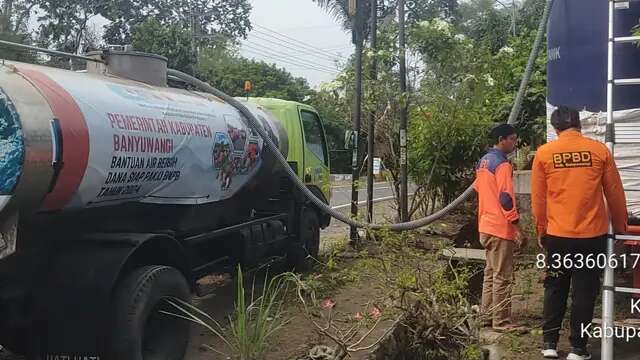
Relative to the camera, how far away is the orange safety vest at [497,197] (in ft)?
17.8

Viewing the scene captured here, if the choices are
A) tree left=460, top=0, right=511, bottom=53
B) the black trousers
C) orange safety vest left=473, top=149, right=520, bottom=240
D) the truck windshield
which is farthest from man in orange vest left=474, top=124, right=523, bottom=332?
tree left=460, top=0, right=511, bottom=53

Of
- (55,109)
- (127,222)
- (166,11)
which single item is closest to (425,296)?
(127,222)

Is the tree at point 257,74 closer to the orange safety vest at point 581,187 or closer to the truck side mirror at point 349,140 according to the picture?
the truck side mirror at point 349,140

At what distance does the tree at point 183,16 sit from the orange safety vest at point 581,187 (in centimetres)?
2755

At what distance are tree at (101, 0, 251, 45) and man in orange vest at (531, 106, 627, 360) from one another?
27494 millimetres

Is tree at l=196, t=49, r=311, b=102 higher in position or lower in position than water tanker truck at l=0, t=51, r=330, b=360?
higher

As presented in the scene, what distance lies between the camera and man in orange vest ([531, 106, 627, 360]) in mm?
4520

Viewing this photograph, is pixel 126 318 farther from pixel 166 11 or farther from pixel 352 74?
pixel 166 11

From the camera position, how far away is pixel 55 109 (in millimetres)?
4180

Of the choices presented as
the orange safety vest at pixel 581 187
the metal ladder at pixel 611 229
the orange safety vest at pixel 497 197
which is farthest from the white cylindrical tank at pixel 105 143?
the metal ladder at pixel 611 229

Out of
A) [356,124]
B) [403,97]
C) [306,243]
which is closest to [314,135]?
[356,124]

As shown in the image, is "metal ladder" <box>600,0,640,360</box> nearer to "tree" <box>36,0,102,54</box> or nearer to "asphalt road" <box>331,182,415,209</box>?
"asphalt road" <box>331,182,415,209</box>

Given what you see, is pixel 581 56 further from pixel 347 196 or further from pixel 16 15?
pixel 16 15

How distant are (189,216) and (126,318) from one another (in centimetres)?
171
